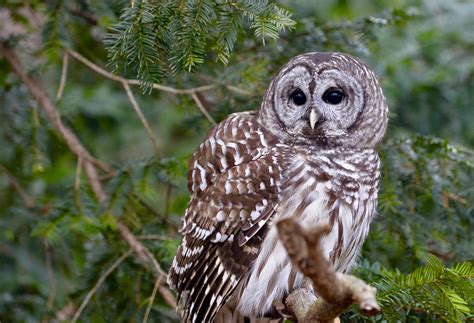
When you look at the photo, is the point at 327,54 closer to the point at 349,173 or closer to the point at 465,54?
the point at 349,173

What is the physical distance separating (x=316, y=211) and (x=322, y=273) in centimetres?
128

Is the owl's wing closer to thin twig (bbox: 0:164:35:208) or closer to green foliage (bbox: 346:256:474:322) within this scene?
green foliage (bbox: 346:256:474:322)

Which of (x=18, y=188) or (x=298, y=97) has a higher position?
(x=298, y=97)

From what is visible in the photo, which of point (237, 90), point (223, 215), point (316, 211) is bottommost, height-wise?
point (223, 215)

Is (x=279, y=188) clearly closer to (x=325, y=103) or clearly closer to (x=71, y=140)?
(x=325, y=103)

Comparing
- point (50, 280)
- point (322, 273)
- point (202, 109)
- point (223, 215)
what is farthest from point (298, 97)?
point (50, 280)

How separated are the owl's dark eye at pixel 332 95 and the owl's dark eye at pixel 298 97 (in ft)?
0.31

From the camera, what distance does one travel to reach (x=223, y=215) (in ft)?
12.4

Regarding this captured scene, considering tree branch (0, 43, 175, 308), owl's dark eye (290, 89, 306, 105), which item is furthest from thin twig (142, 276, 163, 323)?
owl's dark eye (290, 89, 306, 105)

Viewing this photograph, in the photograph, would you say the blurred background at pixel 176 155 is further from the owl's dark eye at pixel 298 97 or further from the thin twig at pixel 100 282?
the owl's dark eye at pixel 298 97

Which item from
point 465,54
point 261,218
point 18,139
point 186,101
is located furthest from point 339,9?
point 261,218

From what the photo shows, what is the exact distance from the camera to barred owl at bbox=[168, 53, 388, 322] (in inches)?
146

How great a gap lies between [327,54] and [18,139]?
1.98m

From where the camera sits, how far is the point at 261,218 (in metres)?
3.68
